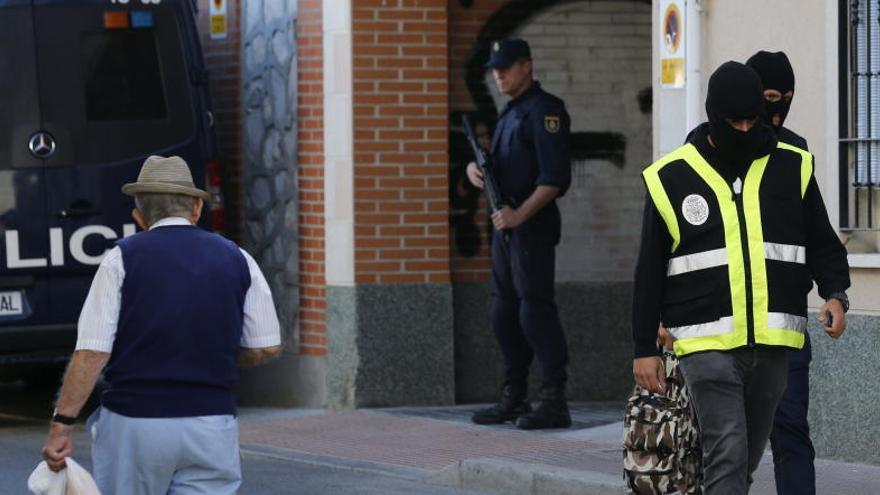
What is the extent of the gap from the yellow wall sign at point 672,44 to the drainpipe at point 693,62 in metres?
0.03

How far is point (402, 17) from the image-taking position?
38.8 ft

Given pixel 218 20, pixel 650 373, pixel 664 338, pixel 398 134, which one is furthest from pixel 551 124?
pixel 650 373

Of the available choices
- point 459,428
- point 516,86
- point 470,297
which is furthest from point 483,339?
point 516,86

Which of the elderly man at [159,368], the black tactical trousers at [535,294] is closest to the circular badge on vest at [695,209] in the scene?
the elderly man at [159,368]

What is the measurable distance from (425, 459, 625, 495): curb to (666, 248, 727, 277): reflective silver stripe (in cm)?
244

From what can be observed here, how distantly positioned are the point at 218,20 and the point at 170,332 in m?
7.70

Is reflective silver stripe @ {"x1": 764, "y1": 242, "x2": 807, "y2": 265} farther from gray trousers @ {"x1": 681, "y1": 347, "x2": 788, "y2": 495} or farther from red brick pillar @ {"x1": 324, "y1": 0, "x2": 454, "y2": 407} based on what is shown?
red brick pillar @ {"x1": 324, "y1": 0, "x2": 454, "y2": 407}

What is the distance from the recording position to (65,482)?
5.52m

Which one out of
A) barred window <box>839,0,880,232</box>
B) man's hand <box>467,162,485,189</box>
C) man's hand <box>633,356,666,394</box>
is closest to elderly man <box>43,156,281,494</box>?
man's hand <box>633,356,666,394</box>

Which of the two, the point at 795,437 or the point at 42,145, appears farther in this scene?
the point at 42,145

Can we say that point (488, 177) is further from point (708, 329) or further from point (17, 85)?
point (708, 329)

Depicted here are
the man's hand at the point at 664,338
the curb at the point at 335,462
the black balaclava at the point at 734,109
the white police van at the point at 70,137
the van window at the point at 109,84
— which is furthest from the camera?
the van window at the point at 109,84

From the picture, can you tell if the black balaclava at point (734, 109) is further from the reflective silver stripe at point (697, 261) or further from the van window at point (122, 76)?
the van window at point (122, 76)

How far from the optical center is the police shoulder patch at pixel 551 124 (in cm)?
1045
